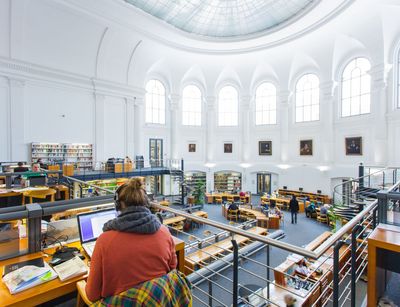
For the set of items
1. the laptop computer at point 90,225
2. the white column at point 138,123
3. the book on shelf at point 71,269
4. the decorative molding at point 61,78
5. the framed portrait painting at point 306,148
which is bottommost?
the book on shelf at point 71,269

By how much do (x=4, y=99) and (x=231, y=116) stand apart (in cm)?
1377

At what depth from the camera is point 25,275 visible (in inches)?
61.1

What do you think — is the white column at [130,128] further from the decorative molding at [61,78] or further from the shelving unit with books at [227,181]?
the shelving unit with books at [227,181]

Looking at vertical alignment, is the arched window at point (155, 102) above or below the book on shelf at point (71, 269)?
above

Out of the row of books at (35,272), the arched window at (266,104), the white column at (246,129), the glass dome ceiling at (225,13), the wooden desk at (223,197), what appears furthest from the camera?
the white column at (246,129)

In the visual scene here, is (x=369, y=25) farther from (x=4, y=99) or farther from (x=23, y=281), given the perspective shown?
(x=4, y=99)

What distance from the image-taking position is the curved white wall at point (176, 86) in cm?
1002

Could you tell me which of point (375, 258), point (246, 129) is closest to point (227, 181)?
point (246, 129)

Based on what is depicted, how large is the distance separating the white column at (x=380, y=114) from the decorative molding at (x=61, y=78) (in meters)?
13.1

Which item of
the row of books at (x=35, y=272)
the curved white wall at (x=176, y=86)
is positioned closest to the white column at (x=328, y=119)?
the curved white wall at (x=176, y=86)

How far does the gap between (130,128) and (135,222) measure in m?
13.7

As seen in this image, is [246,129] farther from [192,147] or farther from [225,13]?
[225,13]

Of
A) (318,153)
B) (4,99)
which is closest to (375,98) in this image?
(318,153)

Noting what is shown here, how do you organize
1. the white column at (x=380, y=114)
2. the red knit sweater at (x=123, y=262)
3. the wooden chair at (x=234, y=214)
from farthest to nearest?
the wooden chair at (x=234, y=214) < the white column at (x=380, y=114) < the red knit sweater at (x=123, y=262)
